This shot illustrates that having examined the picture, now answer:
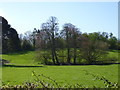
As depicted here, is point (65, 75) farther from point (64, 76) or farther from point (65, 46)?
point (65, 46)

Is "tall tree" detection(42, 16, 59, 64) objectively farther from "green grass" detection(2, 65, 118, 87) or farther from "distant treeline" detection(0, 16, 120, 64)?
"green grass" detection(2, 65, 118, 87)

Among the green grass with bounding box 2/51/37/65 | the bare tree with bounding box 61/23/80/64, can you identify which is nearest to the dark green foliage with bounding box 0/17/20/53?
the green grass with bounding box 2/51/37/65

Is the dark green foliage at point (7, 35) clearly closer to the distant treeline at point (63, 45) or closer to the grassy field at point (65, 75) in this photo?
the distant treeline at point (63, 45)

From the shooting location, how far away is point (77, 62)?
40500 millimetres

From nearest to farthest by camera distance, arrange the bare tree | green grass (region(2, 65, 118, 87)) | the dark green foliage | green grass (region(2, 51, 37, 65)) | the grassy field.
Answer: the grassy field, green grass (region(2, 65, 118, 87)), the dark green foliage, the bare tree, green grass (region(2, 51, 37, 65))

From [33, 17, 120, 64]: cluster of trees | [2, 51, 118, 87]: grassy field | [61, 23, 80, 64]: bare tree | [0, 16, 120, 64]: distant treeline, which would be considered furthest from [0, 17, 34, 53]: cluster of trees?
[2, 51, 118, 87]: grassy field

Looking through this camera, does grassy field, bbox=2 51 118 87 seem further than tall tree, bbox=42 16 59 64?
No

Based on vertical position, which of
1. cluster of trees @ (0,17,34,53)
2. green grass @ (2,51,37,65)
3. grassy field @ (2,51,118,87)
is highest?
cluster of trees @ (0,17,34,53)

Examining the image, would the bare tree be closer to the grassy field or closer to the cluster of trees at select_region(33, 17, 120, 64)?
the cluster of trees at select_region(33, 17, 120, 64)

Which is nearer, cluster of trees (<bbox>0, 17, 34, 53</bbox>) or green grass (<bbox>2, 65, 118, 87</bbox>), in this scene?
green grass (<bbox>2, 65, 118, 87</bbox>)

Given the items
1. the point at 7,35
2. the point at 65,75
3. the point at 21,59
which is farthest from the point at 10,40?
the point at 65,75

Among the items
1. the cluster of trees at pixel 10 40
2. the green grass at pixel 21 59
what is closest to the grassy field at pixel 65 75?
the cluster of trees at pixel 10 40

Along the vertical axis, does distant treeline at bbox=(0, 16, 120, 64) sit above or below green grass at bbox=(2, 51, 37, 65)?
above

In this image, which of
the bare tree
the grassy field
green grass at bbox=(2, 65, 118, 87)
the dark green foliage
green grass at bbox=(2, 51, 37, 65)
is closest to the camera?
the grassy field
